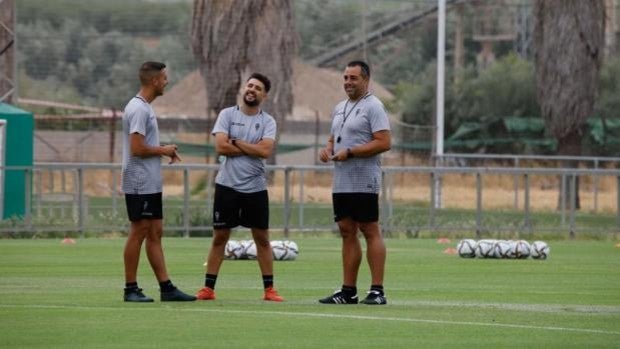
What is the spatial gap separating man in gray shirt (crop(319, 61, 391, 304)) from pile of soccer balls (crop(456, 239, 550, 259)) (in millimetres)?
8864

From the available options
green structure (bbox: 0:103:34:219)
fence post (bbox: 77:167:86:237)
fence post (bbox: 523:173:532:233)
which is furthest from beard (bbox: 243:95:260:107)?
fence post (bbox: 523:173:532:233)

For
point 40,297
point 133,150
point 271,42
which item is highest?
point 271,42

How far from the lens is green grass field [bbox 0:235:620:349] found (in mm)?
13008

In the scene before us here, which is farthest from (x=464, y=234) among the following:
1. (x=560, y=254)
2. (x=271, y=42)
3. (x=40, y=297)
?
(x=40, y=297)

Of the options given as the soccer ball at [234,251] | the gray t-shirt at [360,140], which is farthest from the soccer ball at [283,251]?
the gray t-shirt at [360,140]

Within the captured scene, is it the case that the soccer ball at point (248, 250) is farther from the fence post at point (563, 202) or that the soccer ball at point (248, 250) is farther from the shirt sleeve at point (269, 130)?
the fence post at point (563, 202)

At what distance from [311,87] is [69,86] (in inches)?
664

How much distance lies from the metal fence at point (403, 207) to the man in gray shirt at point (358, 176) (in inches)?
564

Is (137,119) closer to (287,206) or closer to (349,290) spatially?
(349,290)

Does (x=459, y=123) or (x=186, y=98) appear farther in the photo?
(x=186, y=98)

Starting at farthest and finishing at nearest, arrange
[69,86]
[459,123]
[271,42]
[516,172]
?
[69,86] → [459,123] → [271,42] → [516,172]

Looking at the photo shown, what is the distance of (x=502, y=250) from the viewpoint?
25016 millimetres

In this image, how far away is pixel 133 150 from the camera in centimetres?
1595

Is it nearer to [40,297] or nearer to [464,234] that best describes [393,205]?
[464,234]
